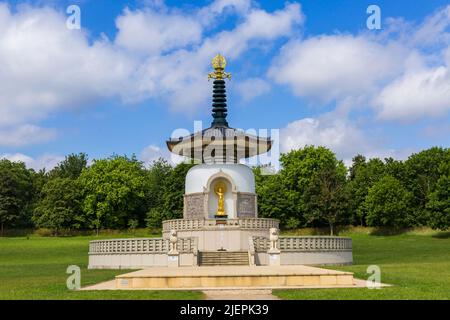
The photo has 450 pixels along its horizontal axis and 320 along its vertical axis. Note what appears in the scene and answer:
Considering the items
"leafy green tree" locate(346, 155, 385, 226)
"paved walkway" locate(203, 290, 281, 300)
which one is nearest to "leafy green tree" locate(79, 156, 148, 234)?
"leafy green tree" locate(346, 155, 385, 226)

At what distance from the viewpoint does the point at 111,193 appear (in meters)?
79.8

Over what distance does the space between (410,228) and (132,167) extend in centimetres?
4061

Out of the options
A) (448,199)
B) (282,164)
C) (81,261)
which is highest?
(282,164)

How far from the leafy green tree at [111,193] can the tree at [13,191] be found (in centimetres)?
1057

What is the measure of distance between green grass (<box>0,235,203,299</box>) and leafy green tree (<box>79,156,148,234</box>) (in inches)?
436

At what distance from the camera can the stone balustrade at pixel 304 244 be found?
1443 inches

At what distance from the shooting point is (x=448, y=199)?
6538cm

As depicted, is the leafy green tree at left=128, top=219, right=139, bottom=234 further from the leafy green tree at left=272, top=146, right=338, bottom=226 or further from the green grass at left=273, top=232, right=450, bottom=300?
the green grass at left=273, top=232, right=450, bottom=300

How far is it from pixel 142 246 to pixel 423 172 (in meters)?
53.3

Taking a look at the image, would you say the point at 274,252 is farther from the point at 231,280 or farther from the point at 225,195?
the point at 231,280

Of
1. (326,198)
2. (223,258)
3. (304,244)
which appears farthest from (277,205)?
(223,258)
